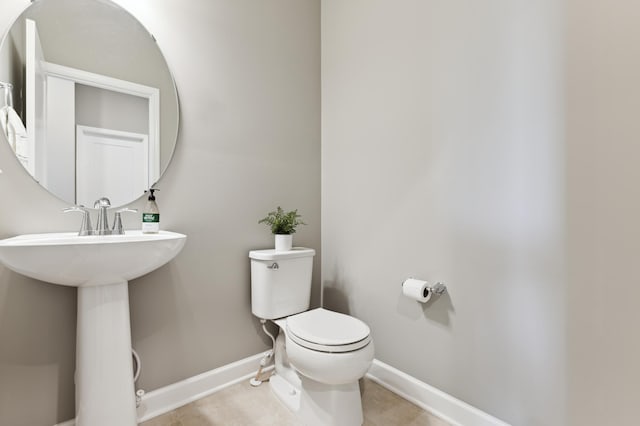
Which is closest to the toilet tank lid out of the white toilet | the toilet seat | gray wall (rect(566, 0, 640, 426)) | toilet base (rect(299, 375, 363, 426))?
the white toilet

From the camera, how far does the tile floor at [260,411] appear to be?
1.31 meters

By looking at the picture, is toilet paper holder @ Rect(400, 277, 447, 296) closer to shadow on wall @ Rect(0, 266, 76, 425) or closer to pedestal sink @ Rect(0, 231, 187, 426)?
pedestal sink @ Rect(0, 231, 187, 426)

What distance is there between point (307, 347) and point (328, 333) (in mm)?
106

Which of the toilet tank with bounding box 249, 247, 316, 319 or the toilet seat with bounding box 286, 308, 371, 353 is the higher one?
the toilet tank with bounding box 249, 247, 316, 319

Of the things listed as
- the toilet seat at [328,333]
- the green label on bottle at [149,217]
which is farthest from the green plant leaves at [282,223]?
the green label on bottle at [149,217]

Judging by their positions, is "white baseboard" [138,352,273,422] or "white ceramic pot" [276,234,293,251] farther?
"white ceramic pot" [276,234,293,251]

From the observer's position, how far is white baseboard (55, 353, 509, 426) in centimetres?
128

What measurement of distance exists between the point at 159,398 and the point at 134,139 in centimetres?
121

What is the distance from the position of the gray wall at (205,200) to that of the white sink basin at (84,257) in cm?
31

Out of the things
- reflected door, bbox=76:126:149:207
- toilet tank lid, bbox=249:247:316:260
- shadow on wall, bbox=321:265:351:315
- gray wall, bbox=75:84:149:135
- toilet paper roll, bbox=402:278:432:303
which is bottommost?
shadow on wall, bbox=321:265:351:315

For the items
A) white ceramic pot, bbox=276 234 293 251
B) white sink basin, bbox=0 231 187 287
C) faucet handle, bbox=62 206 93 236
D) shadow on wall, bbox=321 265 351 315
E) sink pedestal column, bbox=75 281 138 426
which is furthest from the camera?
shadow on wall, bbox=321 265 351 315

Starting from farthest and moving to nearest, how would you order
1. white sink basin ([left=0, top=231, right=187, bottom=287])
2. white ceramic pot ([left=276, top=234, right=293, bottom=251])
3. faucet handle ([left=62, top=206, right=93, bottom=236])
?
white ceramic pot ([left=276, top=234, right=293, bottom=251]) → faucet handle ([left=62, top=206, right=93, bottom=236]) → white sink basin ([left=0, top=231, right=187, bottom=287])

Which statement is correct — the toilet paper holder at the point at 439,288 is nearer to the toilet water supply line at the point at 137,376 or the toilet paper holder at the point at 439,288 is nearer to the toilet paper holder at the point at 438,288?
the toilet paper holder at the point at 438,288

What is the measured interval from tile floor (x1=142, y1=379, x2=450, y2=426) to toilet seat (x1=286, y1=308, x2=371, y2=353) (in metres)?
0.42
